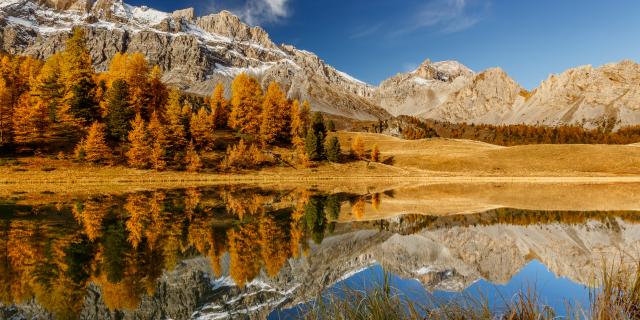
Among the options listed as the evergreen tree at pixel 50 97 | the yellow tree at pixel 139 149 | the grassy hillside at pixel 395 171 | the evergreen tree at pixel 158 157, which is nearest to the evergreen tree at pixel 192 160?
the grassy hillside at pixel 395 171

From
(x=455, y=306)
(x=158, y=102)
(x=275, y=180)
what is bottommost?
(x=275, y=180)

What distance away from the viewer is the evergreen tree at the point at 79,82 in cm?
6919

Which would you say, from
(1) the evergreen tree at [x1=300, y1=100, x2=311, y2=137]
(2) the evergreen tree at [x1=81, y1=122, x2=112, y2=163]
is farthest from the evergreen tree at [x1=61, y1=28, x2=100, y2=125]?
(1) the evergreen tree at [x1=300, y1=100, x2=311, y2=137]

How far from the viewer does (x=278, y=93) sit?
9294 cm

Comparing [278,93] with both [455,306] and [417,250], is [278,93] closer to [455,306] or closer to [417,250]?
[417,250]

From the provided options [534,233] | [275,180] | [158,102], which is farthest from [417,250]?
[158,102]

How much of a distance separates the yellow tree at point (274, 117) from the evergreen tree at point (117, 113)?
2529 centimetres

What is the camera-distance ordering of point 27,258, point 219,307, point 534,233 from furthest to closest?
point 534,233 → point 27,258 → point 219,307

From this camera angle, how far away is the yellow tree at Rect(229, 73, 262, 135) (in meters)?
88.1

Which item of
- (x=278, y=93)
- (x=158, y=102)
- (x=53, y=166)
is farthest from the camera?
(x=278, y=93)

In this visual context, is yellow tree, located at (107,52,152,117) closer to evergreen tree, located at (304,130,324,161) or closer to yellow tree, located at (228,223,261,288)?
evergreen tree, located at (304,130,324,161)

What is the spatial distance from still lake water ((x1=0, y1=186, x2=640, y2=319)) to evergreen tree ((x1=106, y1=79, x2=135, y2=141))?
40250 mm

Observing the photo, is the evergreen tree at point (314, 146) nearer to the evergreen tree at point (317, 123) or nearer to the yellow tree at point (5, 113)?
the evergreen tree at point (317, 123)

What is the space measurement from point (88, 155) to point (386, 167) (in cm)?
5198
